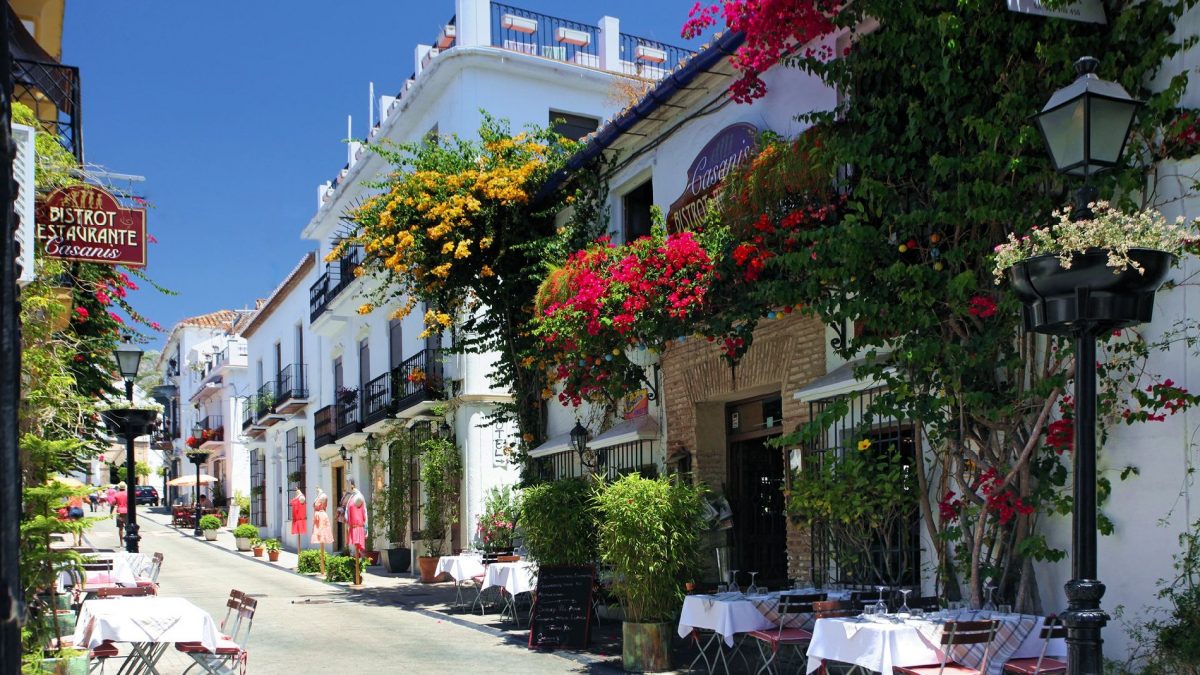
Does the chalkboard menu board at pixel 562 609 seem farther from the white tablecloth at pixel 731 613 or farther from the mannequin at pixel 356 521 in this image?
the mannequin at pixel 356 521

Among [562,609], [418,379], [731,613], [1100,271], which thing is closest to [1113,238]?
[1100,271]

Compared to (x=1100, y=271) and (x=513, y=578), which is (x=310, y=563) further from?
(x=1100, y=271)

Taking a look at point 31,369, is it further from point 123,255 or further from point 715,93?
point 715,93

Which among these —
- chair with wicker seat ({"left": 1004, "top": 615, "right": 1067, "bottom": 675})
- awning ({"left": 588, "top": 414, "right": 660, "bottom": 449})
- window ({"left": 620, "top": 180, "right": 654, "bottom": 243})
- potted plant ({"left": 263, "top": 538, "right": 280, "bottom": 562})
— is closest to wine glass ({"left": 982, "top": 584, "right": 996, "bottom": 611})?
chair with wicker seat ({"left": 1004, "top": 615, "right": 1067, "bottom": 675})

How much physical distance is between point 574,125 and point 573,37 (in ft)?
5.98

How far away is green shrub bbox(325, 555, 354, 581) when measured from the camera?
782 inches

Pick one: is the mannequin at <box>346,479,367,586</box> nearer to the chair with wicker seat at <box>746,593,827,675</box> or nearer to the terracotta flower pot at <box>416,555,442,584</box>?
the terracotta flower pot at <box>416,555,442,584</box>

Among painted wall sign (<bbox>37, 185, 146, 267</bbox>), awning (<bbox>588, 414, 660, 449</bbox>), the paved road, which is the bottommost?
the paved road

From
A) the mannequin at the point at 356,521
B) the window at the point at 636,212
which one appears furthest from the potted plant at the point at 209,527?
the window at the point at 636,212

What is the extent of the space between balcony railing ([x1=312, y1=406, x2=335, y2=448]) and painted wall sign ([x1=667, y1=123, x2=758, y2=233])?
1746cm

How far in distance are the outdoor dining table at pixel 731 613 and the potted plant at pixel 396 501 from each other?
532 inches

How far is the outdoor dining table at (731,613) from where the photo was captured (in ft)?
28.5

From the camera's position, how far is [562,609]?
450 inches

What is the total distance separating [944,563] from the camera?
330 inches
